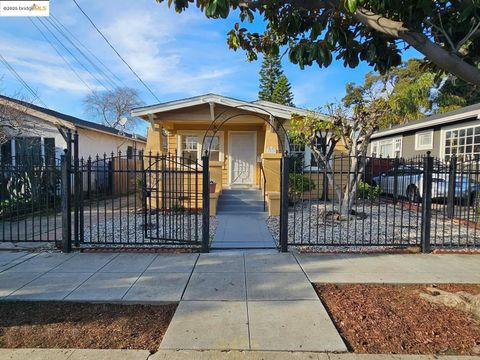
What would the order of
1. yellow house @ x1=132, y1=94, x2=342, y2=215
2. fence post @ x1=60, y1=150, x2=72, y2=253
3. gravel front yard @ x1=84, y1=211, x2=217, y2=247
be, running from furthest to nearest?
yellow house @ x1=132, y1=94, x2=342, y2=215 → gravel front yard @ x1=84, y1=211, x2=217, y2=247 → fence post @ x1=60, y1=150, x2=72, y2=253

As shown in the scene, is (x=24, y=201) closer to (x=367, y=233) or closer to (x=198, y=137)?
(x=198, y=137)

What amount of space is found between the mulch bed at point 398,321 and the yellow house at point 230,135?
5225 mm

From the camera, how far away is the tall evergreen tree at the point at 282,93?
130 feet

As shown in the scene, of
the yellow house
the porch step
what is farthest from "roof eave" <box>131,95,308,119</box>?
the porch step

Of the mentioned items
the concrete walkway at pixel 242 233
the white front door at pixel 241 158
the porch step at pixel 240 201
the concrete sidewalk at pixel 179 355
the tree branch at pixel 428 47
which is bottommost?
the concrete sidewalk at pixel 179 355

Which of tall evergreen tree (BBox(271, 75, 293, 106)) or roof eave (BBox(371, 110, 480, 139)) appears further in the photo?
tall evergreen tree (BBox(271, 75, 293, 106))

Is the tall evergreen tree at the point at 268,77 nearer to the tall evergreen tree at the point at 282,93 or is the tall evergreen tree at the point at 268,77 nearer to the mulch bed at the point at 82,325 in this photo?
the tall evergreen tree at the point at 282,93

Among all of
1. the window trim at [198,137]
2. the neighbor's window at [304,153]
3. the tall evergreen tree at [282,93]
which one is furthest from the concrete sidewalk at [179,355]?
the tall evergreen tree at [282,93]

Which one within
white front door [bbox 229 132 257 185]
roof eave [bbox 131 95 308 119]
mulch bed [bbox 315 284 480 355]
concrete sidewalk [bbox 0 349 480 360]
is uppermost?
roof eave [bbox 131 95 308 119]

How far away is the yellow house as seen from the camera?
421 inches

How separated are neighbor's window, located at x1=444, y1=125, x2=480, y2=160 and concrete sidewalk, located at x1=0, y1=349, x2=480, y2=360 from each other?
1248 centimetres

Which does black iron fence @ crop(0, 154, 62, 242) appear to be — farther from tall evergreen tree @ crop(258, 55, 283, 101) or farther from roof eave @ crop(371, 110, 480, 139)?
tall evergreen tree @ crop(258, 55, 283, 101)

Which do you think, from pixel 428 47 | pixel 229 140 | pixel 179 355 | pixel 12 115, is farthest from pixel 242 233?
pixel 12 115

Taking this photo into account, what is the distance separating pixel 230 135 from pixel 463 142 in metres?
10.1
